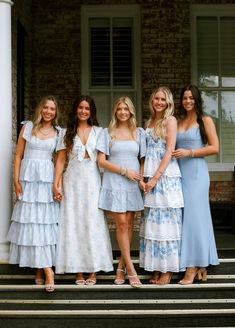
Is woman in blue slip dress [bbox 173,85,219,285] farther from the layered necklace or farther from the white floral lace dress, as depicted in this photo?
the layered necklace

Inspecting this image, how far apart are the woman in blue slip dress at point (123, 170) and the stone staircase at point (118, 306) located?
0.77 feet

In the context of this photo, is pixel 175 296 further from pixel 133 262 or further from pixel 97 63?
pixel 97 63

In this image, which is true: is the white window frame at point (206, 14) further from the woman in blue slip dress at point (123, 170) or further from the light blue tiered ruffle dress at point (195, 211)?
the woman in blue slip dress at point (123, 170)

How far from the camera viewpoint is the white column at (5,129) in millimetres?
5199

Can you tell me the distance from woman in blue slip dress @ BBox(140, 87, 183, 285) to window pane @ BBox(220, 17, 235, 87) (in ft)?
14.2

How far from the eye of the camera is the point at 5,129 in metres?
5.26

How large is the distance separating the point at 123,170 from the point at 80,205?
52 centimetres

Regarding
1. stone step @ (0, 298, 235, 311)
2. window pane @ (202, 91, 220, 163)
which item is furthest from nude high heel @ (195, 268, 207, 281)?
window pane @ (202, 91, 220, 163)

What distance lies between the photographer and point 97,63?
8.63m

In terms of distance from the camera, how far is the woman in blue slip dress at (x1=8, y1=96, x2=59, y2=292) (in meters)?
Answer: 4.66

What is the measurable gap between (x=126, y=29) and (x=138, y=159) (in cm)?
439

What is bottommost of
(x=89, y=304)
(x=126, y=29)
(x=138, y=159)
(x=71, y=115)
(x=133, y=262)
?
(x=89, y=304)

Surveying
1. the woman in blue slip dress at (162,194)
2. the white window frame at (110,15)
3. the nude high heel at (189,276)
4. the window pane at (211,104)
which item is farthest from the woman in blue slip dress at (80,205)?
the window pane at (211,104)

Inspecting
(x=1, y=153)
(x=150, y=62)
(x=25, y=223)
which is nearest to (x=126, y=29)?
(x=150, y=62)
